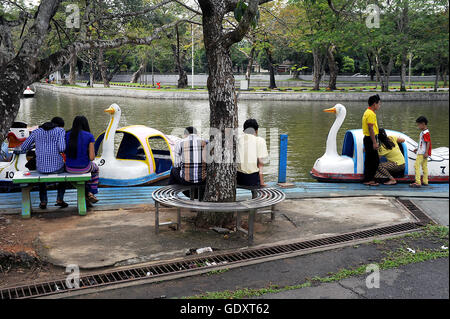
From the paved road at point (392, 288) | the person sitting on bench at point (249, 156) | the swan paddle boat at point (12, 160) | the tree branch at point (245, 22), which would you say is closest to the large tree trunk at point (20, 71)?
the tree branch at point (245, 22)

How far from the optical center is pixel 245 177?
6.87 m

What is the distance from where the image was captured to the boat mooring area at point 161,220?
5.43 m

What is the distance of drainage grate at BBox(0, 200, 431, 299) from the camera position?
14.7 feet

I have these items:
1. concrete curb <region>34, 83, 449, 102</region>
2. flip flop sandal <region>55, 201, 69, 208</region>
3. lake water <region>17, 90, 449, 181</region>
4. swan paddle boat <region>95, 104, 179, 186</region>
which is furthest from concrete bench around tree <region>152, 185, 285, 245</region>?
concrete curb <region>34, 83, 449, 102</region>

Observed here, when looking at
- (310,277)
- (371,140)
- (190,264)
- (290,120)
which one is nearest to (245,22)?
(190,264)

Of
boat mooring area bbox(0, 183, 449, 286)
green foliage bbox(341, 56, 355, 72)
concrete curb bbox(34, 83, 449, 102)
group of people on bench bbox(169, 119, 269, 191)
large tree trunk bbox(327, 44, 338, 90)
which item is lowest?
boat mooring area bbox(0, 183, 449, 286)

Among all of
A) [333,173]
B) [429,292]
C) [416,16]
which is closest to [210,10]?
[429,292]

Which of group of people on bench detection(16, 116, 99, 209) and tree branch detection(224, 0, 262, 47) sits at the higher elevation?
tree branch detection(224, 0, 262, 47)

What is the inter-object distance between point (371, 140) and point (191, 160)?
3.94 metres

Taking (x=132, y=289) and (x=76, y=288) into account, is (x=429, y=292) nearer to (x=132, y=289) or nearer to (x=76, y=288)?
(x=132, y=289)

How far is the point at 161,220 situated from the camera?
6.69m

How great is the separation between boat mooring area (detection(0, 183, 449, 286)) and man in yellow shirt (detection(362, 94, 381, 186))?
24.8 inches

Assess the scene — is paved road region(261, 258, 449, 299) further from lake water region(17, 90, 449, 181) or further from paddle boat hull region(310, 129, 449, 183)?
lake water region(17, 90, 449, 181)
